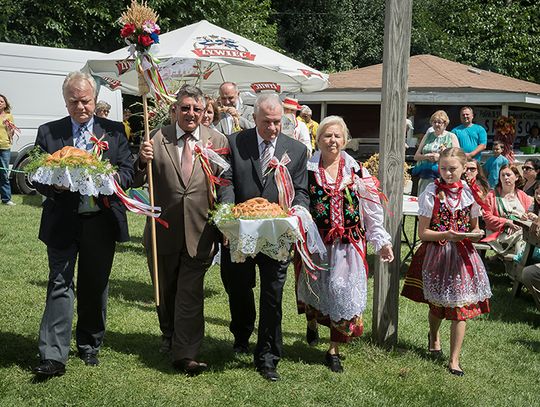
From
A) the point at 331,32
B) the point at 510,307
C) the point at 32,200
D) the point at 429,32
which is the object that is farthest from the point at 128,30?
the point at 429,32

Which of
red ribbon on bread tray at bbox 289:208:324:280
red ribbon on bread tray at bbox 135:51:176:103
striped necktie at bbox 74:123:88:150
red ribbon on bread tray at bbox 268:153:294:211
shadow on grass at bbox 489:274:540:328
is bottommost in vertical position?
shadow on grass at bbox 489:274:540:328

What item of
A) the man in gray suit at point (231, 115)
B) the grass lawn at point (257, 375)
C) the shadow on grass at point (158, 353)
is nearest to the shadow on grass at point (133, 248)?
the grass lawn at point (257, 375)

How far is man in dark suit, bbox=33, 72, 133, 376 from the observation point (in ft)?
17.0

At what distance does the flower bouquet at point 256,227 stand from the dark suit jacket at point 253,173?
0.80ft

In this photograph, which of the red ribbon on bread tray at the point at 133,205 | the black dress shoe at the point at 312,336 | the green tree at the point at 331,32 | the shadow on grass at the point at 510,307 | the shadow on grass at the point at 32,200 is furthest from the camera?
the green tree at the point at 331,32

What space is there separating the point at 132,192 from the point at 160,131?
302cm

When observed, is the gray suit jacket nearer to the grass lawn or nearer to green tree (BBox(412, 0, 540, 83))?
the grass lawn

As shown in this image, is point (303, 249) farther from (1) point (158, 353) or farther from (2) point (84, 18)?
(2) point (84, 18)

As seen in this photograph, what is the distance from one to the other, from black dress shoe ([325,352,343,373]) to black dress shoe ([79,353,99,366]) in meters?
1.76

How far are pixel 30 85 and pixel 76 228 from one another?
1163 cm

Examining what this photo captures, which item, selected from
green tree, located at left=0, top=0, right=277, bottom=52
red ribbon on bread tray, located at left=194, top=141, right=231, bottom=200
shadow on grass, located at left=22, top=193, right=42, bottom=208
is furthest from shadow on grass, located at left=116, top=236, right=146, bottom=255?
green tree, located at left=0, top=0, right=277, bottom=52

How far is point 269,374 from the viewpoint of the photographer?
546 cm

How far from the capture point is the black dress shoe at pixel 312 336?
638 centimetres

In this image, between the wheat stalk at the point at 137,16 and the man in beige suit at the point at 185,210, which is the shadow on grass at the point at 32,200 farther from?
the wheat stalk at the point at 137,16
